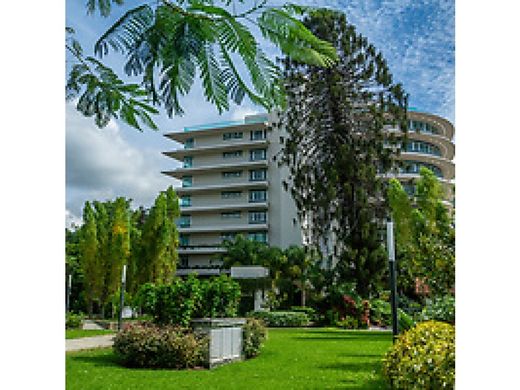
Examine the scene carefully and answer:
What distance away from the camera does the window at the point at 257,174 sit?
15.1ft

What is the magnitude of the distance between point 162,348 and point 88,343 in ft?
5.63

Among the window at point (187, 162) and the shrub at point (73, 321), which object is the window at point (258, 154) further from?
the shrub at point (73, 321)

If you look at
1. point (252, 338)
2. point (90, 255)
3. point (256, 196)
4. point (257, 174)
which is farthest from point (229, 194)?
point (90, 255)

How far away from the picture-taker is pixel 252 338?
14.2 feet

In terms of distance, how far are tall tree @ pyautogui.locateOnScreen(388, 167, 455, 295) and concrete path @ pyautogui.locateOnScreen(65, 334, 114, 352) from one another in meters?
2.33

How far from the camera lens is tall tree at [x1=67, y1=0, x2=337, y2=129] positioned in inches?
36.7

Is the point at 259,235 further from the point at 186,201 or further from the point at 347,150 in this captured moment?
the point at 347,150

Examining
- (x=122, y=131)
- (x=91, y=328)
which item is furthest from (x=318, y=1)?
(x=91, y=328)

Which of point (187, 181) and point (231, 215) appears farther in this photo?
point (231, 215)

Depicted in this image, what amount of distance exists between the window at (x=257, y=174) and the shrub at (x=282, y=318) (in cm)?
333

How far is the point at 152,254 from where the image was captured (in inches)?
304

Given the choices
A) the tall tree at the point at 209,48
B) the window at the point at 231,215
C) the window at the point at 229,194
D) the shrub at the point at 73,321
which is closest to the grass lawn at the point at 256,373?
the window at the point at 231,215
